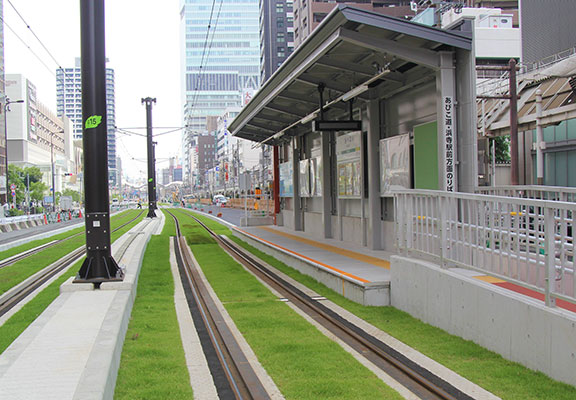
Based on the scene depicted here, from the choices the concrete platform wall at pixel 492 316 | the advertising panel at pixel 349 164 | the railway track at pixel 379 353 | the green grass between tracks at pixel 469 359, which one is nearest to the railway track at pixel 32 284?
the railway track at pixel 379 353

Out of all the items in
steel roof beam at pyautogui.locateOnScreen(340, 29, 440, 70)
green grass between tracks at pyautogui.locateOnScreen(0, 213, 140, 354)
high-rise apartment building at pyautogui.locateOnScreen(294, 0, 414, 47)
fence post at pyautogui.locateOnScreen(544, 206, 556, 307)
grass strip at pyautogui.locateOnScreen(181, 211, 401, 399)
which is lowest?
green grass between tracks at pyautogui.locateOnScreen(0, 213, 140, 354)

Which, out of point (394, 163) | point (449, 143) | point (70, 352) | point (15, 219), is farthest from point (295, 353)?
point (15, 219)

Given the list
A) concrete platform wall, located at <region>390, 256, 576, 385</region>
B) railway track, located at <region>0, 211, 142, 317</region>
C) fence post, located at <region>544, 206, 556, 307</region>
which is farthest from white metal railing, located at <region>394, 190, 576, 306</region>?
railway track, located at <region>0, 211, 142, 317</region>

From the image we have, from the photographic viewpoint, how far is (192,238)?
84.7ft

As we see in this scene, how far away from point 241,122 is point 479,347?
1866 centimetres

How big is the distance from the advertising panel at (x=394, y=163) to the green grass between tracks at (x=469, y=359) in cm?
452

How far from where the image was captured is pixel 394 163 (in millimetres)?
13375

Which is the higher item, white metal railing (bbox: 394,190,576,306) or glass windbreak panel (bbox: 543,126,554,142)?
glass windbreak panel (bbox: 543,126,554,142)

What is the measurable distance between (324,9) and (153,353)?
8157 centimetres

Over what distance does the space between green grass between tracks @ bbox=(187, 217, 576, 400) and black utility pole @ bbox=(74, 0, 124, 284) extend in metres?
4.51

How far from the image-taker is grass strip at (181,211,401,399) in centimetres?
525

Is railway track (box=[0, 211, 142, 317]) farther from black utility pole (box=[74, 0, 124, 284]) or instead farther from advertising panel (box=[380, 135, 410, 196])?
advertising panel (box=[380, 135, 410, 196])

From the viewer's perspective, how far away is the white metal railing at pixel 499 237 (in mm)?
5406

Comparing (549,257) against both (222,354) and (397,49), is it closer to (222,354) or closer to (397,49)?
(222,354)
